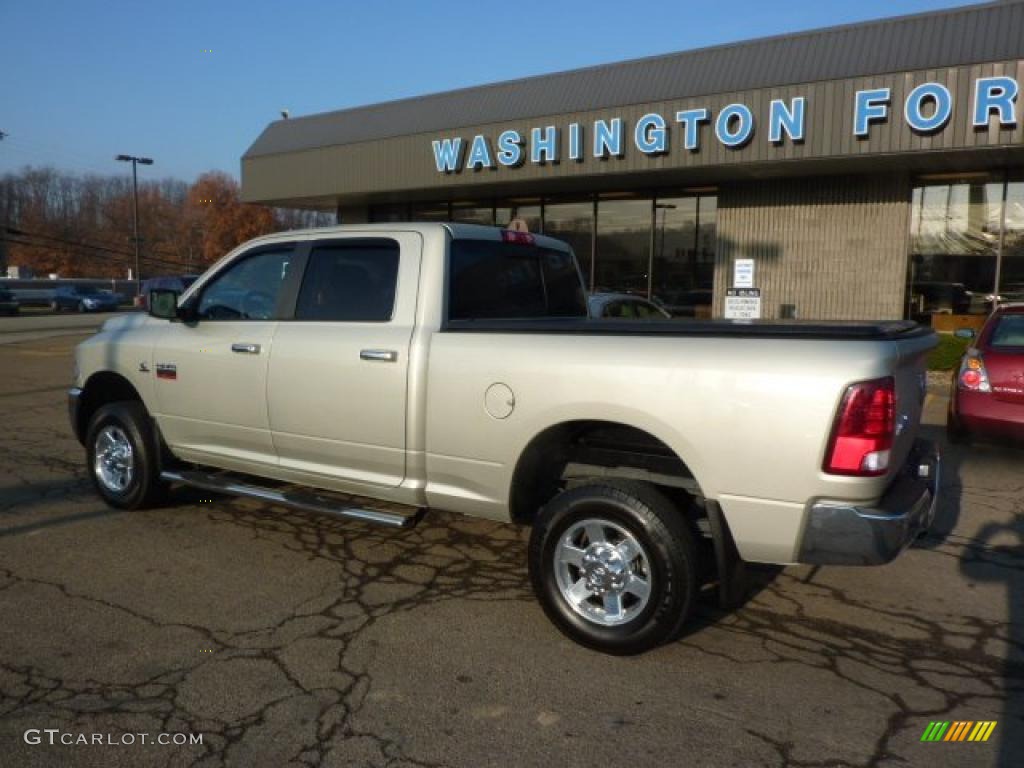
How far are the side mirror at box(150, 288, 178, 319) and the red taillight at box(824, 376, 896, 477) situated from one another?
4.25 meters

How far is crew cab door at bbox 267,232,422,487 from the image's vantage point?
4.26 metres

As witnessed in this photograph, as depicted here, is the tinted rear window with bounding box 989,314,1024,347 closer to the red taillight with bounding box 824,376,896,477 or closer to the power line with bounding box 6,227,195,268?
the red taillight with bounding box 824,376,896,477

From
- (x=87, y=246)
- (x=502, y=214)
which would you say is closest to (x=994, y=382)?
(x=502, y=214)

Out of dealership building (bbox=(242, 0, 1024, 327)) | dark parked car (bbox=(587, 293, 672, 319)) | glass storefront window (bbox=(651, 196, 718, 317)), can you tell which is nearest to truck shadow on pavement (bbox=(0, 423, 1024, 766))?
dark parked car (bbox=(587, 293, 672, 319))

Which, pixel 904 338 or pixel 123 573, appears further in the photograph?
pixel 123 573

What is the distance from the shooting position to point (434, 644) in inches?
144

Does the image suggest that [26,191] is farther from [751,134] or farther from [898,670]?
[898,670]

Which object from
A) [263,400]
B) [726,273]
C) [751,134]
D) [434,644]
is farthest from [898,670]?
[726,273]

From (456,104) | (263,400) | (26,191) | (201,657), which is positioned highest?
(26,191)

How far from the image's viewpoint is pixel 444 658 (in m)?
3.52

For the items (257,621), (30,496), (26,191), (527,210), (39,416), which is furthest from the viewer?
(26,191)

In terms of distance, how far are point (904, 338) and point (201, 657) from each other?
338 cm

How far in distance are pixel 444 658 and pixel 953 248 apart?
14171 millimetres

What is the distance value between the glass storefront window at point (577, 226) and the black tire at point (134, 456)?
525 inches
